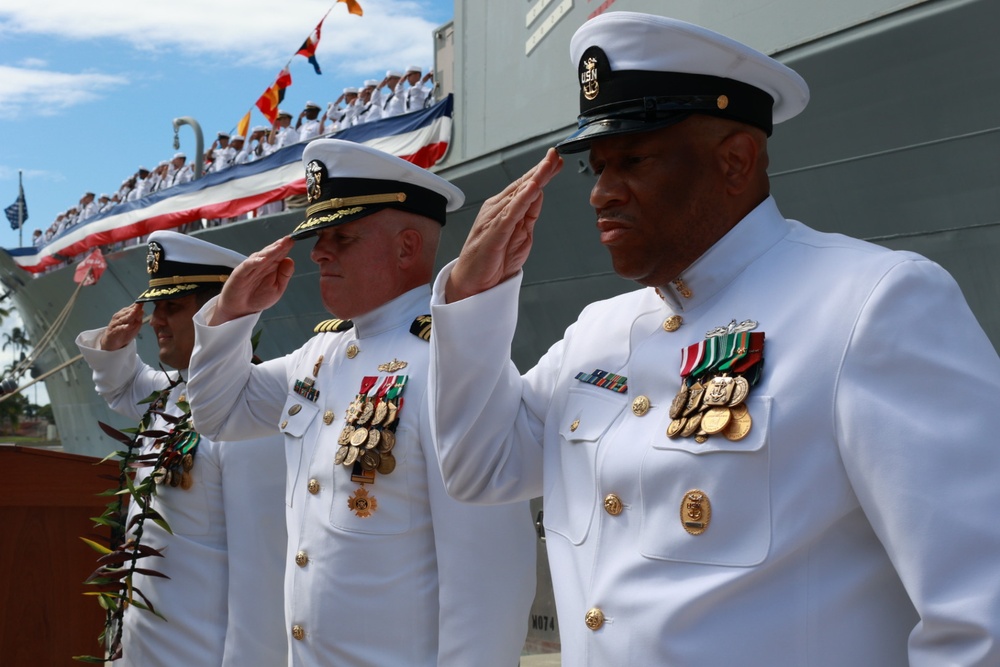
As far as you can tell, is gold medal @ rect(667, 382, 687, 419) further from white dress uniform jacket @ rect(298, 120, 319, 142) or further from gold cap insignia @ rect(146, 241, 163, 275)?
white dress uniform jacket @ rect(298, 120, 319, 142)

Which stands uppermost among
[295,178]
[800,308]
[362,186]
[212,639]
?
[295,178]

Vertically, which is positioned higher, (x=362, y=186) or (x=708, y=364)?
(x=362, y=186)

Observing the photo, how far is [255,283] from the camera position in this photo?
9.84ft

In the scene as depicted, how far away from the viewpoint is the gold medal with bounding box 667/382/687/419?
1579 mm

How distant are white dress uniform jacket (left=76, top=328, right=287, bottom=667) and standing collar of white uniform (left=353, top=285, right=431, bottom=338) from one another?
64cm

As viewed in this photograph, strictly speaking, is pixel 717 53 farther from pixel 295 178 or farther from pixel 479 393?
pixel 295 178

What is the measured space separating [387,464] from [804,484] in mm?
1374

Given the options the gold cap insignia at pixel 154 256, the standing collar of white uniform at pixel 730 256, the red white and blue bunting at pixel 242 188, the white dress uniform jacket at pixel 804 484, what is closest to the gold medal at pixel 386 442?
the white dress uniform jacket at pixel 804 484

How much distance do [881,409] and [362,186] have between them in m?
1.90

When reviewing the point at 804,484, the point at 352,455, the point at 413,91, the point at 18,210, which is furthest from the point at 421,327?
the point at 18,210

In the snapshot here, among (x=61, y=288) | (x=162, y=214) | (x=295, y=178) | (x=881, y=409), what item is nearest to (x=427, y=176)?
(x=881, y=409)

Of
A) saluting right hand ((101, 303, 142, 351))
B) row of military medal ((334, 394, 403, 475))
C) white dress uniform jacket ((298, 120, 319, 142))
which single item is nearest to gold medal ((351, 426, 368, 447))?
row of military medal ((334, 394, 403, 475))

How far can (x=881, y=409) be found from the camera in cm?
138

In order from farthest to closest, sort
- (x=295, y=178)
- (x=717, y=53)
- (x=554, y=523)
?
(x=295, y=178) → (x=554, y=523) → (x=717, y=53)
